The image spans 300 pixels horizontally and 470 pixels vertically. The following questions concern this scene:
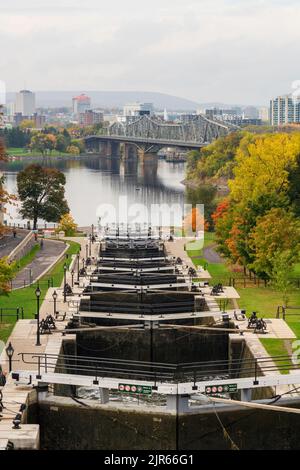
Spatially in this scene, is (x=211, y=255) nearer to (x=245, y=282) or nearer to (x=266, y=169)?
(x=245, y=282)

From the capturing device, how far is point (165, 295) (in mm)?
45406

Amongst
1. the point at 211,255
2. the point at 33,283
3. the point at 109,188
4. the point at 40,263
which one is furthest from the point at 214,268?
the point at 109,188

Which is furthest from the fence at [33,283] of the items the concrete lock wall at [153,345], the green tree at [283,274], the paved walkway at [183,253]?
the green tree at [283,274]

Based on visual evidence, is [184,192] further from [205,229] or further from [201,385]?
[201,385]

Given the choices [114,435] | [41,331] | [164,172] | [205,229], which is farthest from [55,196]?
[164,172]

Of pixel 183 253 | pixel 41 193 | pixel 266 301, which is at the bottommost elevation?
pixel 183 253

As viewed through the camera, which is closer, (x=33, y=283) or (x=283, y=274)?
(x=283, y=274)

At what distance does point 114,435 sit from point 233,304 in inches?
627

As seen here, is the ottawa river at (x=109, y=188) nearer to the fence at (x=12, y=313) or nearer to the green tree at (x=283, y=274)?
the green tree at (x=283, y=274)

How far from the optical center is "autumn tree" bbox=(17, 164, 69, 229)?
255ft

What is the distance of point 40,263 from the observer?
56281mm

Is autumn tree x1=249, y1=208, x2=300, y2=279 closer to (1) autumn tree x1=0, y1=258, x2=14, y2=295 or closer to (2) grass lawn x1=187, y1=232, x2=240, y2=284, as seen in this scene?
(2) grass lawn x1=187, y1=232, x2=240, y2=284

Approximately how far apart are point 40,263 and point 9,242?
19.7 feet

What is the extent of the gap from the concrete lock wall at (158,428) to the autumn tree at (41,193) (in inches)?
1983
